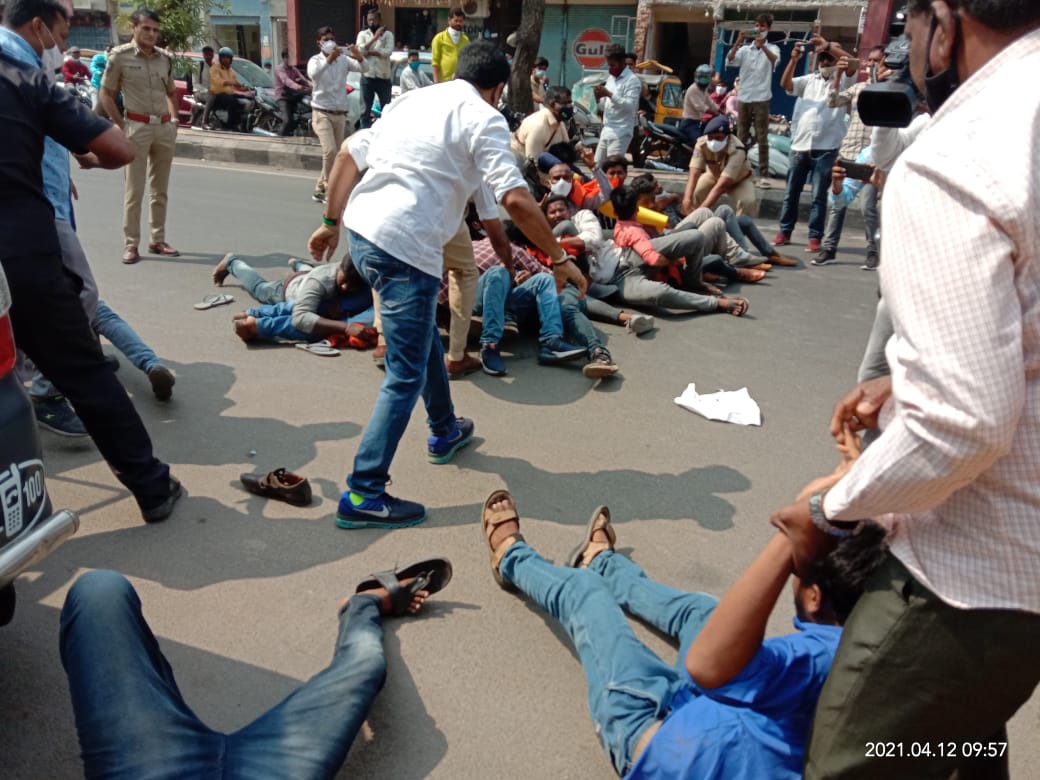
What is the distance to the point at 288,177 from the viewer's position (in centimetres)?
1166

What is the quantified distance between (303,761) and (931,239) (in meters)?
1.59

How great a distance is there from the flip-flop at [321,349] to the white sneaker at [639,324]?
6.38 feet

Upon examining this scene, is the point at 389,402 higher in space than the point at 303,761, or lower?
higher

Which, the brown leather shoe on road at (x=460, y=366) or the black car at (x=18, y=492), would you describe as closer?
the black car at (x=18, y=492)

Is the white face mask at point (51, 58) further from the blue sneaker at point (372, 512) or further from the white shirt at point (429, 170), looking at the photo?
the blue sneaker at point (372, 512)

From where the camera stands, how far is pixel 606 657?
85.1 inches

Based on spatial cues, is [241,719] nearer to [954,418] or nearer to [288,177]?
[954,418]

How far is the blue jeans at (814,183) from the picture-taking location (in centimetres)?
803

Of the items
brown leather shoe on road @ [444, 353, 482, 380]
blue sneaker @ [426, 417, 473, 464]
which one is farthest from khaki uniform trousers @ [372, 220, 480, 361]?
blue sneaker @ [426, 417, 473, 464]

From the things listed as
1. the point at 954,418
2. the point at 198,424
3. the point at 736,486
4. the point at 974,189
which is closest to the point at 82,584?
the point at 954,418

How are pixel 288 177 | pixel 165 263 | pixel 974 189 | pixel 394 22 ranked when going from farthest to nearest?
pixel 394 22 → pixel 288 177 → pixel 165 263 → pixel 974 189

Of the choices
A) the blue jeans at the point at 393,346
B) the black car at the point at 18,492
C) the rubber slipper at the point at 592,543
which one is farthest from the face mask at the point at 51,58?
the rubber slipper at the point at 592,543

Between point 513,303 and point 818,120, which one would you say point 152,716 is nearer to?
point 513,303

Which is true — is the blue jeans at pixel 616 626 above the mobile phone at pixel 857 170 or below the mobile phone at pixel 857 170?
below
